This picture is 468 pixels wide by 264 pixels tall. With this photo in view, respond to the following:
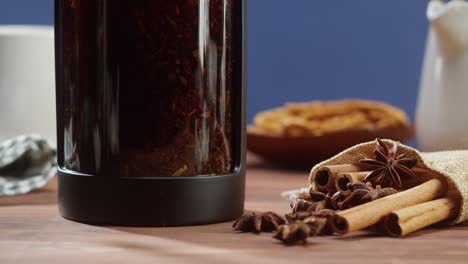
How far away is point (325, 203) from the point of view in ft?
3.15

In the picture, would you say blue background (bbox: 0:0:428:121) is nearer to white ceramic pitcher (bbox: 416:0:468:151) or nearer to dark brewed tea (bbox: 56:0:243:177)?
white ceramic pitcher (bbox: 416:0:468:151)

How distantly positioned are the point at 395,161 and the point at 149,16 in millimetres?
351

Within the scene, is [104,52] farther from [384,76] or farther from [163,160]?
[384,76]

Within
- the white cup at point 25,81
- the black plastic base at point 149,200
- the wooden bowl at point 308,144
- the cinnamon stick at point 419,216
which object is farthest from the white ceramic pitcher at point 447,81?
the white cup at point 25,81

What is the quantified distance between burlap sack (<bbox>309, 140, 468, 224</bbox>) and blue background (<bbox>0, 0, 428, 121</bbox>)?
1.08m

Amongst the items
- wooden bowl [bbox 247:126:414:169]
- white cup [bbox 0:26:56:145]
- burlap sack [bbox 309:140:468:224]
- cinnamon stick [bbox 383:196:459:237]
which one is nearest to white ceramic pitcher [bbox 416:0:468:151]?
wooden bowl [bbox 247:126:414:169]

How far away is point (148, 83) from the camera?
35.0 inches

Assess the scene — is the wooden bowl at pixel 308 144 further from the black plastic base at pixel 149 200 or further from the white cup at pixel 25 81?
the black plastic base at pixel 149 200

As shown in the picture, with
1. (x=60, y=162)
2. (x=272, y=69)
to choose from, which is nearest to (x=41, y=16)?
(x=272, y=69)

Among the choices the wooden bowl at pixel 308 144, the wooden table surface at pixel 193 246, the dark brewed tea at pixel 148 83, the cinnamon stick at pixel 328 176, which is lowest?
the wooden bowl at pixel 308 144

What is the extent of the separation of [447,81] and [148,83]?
70 cm

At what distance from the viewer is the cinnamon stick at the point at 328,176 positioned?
97 centimetres

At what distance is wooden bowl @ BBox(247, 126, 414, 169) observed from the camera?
5.02 feet

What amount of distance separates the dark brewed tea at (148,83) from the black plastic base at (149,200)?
0.01m
